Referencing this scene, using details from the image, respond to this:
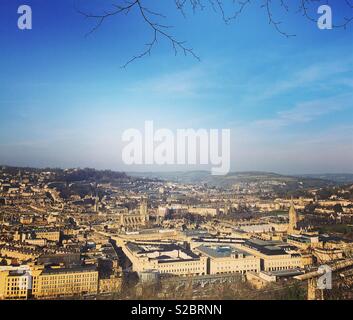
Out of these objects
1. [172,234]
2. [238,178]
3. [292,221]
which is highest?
[238,178]

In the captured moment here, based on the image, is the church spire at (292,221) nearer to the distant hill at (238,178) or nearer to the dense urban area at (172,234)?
the dense urban area at (172,234)

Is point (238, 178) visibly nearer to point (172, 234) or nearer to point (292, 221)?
point (172, 234)

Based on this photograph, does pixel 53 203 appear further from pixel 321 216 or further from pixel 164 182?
pixel 321 216

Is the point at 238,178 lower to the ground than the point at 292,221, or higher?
higher

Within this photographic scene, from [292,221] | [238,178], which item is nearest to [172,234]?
[238,178]

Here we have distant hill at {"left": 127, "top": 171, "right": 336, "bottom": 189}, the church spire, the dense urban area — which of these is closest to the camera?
the dense urban area

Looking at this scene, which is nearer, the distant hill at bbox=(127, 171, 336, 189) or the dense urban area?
the dense urban area

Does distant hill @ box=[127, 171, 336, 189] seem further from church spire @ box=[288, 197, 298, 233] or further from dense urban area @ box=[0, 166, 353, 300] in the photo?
church spire @ box=[288, 197, 298, 233]

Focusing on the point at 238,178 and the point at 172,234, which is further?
the point at 172,234

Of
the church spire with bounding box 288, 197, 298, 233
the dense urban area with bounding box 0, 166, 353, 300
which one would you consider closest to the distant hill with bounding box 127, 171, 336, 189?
the dense urban area with bounding box 0, 166, 353, 300
